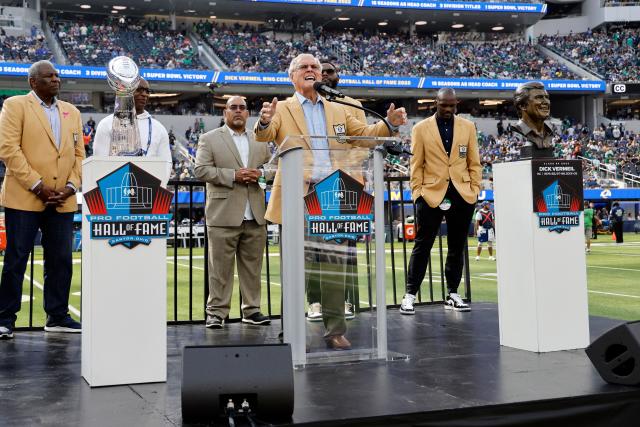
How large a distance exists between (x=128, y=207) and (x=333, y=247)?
1.24 metres

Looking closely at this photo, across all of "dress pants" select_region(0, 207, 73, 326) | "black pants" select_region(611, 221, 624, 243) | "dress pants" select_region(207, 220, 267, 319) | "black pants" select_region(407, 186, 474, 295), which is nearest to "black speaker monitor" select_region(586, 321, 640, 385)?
"black pants" select_region(407, 186, 474, 295)

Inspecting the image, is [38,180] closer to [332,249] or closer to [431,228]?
[332,249]

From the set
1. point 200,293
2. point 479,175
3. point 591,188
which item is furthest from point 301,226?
point 591,188

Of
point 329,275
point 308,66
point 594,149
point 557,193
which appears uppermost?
point 594,149

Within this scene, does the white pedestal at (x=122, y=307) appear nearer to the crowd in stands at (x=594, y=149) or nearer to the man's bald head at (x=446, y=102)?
the man's bald head at (x=446, y=102)

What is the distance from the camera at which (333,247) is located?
4238mm

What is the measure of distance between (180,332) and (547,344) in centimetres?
287

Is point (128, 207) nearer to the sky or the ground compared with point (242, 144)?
nearer to the ground

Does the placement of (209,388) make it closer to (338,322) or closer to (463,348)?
(338,322)

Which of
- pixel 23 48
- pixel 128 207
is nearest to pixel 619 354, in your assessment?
pixel 128 207

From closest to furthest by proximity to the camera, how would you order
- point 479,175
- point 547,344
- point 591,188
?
1. point 547,344
2. point 479,175
3. point 591,188

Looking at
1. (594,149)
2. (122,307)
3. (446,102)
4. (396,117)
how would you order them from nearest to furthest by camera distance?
(122,307)
(396,117)
(446,102)
(594,149)

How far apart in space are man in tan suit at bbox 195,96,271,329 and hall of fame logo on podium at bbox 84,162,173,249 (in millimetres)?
1934

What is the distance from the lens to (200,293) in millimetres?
10656
